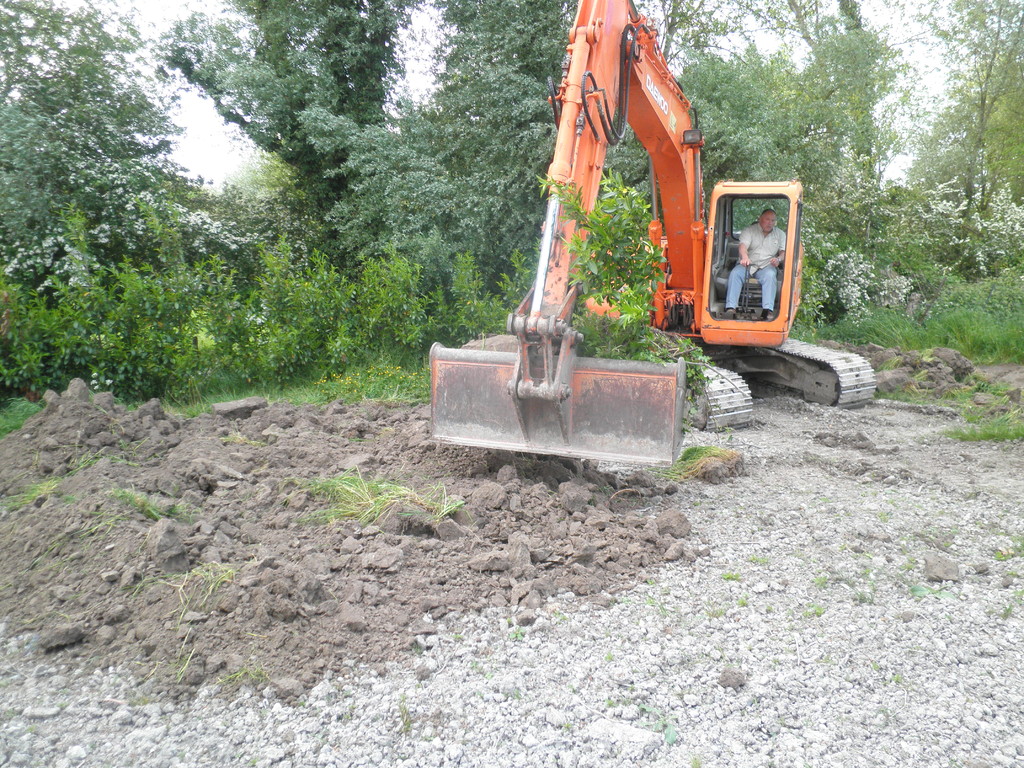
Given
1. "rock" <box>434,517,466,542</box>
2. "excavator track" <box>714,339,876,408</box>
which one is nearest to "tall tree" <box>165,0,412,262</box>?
"excavator track" <box>714,339,876,408</box>

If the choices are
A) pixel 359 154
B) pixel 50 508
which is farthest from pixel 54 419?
pixel 359 154

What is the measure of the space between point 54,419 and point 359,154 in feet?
20.9

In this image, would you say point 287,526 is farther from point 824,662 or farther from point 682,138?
point 682,138

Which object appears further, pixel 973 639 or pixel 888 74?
pixel 888 74

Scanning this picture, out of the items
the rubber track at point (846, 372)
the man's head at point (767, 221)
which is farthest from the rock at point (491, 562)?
the rubber track at point (846, 372)

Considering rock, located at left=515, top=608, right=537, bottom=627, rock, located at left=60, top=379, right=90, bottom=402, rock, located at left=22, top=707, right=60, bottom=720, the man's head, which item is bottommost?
rock, located at left=22, top=707, right=60, bottom=720

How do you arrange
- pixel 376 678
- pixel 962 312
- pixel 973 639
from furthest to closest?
pixel 962 312
pixel 973 639
pixel 376 678

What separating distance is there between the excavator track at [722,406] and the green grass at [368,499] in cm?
316

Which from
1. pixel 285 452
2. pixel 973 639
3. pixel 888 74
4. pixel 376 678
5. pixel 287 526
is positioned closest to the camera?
pixel 376 678

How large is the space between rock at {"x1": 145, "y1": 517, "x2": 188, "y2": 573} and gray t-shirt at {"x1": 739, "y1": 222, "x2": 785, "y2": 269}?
18.9 ft

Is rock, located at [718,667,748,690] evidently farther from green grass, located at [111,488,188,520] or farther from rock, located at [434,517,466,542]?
green grass, located at [111,488,188,520]

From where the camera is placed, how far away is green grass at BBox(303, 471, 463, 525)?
4223 millimetres

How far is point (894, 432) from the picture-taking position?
23.6 feet

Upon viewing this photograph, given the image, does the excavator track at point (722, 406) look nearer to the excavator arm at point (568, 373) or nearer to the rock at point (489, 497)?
the excavator arm at point (568, 373)
